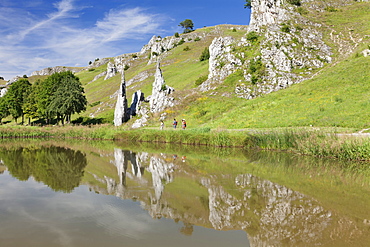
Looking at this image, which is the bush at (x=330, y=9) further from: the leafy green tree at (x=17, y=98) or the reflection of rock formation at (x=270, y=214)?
the leafy green tree at (x=17, y=98)

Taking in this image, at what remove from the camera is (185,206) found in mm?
10414

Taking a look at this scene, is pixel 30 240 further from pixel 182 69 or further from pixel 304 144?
pixel 182 69

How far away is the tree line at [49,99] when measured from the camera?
60131mm

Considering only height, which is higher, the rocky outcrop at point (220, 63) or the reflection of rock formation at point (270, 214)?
the rocky outcrop at point (220, 63)

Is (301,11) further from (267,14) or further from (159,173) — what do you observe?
(159,173)

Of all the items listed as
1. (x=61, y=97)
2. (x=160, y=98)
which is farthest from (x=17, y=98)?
(x=160, y=98)

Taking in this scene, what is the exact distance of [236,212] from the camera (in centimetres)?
975

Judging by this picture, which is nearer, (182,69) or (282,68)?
(282,68)

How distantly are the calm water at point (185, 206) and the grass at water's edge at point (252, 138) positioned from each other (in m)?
2.68

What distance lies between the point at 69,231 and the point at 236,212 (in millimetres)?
5408

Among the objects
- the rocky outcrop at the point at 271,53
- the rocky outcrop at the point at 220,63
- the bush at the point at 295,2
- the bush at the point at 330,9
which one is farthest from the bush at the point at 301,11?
the rocky outcrop at the point at 220,63

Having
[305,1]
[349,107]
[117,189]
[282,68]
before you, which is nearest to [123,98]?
[282,68]

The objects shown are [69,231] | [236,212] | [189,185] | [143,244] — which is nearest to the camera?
[143,244]

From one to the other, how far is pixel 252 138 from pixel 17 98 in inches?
2945
